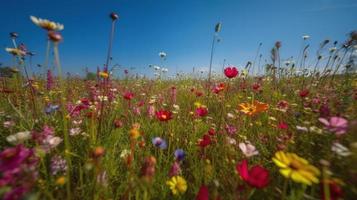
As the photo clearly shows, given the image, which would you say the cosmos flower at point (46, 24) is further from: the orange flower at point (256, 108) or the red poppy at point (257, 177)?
A: the orange flower at point (256, 108)

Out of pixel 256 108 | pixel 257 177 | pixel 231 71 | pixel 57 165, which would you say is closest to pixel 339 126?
pixel 257 177

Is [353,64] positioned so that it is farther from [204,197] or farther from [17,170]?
[17,170]

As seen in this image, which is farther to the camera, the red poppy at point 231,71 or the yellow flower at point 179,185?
the red poppy at point 231,71

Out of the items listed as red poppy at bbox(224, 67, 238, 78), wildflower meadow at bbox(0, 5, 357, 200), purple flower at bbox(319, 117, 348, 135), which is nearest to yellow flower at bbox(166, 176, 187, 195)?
wildflower meadow at bbox(0, 5, 357, 200)

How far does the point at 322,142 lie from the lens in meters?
1.36

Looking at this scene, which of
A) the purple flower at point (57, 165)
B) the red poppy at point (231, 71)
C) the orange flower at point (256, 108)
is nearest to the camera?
the purple flower at point (57, 165)

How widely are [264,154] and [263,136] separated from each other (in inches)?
12.1

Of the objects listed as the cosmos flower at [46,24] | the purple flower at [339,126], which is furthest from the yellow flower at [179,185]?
the cosmos flower at [46,24]

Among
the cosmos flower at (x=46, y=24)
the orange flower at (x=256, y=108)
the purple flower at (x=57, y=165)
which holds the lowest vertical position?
the purple flower at (x=57, y=165)

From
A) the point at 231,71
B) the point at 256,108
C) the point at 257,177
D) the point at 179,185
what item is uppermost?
the point at 231,71

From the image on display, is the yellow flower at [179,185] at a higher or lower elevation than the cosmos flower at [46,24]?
lower

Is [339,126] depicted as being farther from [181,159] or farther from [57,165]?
[57,165]

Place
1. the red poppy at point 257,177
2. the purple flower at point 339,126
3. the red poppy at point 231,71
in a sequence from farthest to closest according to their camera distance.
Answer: the red poppy at point 231,71 < the purple flower at point 339,126 < the red poppy at point 257,177

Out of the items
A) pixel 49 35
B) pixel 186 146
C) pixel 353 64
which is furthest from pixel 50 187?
pixel 353 64
